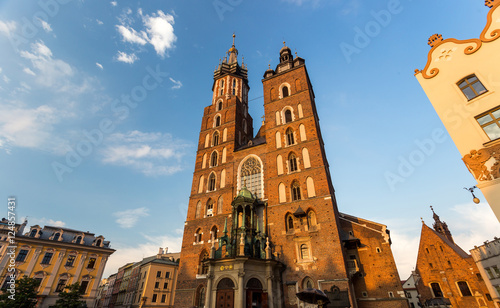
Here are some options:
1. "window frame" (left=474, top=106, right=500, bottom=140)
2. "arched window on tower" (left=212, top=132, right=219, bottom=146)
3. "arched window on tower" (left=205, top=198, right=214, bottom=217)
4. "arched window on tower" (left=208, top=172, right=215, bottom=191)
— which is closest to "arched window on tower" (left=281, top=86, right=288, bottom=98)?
"arched window on tower" (left=212, top=132, right=219, bottom=146)

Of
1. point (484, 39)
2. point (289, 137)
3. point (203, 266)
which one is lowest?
point (203, 266)

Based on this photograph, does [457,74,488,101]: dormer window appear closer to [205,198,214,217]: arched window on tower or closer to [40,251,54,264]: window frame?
[205,198,214,217]: arched window on tower

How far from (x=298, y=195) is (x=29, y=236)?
33.4 meters

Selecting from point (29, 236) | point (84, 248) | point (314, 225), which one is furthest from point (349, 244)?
point (29, 236)

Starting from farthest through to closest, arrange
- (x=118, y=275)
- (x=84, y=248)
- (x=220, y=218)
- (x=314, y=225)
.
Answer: (x=118, y=275) < (x=84, y=248) < (x=220, y=218) < (x=314, y=225)

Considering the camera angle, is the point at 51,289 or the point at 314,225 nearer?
the point at 314,225

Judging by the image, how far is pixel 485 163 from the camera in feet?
33.4

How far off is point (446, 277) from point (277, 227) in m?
27.0

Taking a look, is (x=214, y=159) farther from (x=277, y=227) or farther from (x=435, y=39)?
(x=435, y=39)

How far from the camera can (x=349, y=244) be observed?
2094cm

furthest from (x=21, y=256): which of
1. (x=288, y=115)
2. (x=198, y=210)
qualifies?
(x=288, y=115)

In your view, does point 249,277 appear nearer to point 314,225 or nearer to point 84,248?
point 314,225

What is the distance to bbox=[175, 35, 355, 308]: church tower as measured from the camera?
697 inches

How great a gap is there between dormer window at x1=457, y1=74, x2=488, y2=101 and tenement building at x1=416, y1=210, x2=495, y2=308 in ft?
94.7
